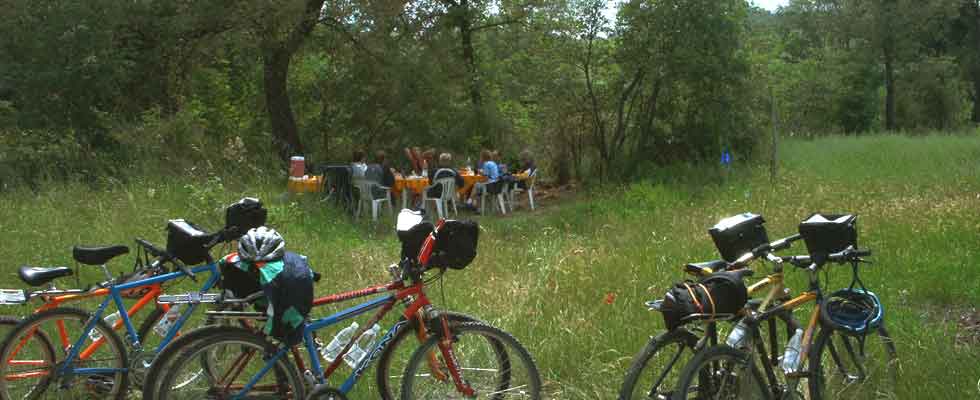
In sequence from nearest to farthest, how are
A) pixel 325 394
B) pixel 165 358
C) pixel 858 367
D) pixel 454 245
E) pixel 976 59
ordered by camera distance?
pixel 165 358 < pixel 325 394 < pixel 454 245 < pixel 858 367 < pixel 976 59

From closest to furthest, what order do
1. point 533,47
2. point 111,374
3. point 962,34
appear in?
point 111,374 → point 533,47 → point 962,34

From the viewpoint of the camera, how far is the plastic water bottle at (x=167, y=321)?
16.3 feet

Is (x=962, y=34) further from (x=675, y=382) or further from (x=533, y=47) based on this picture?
(x=675, y=382)

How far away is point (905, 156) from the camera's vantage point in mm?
20000

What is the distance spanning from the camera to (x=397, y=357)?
453 cm

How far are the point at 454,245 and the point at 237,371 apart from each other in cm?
115

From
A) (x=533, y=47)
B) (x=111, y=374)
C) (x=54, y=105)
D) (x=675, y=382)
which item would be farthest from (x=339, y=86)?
(x=675, y=382)

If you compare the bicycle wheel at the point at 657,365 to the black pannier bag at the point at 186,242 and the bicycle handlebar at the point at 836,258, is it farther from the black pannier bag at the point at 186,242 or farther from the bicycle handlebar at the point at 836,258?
the black pannier bag at the point at 186,242

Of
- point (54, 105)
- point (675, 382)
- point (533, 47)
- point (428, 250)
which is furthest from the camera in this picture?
point (533, 47)

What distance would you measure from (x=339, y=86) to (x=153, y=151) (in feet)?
22.8

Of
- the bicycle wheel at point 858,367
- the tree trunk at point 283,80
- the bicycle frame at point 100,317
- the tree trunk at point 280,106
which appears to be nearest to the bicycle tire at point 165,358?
the bicycle frame at point 100,317

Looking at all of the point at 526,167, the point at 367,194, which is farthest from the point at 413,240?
the point at 526,167

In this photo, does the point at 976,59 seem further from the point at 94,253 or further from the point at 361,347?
the point at 94,253

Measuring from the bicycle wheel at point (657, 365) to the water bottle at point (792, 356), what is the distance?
1.55 feet
